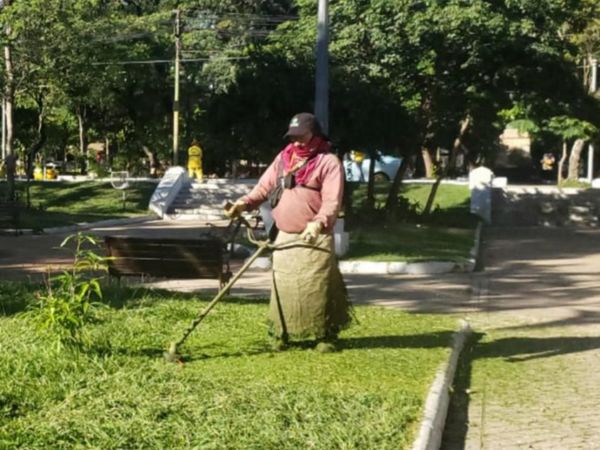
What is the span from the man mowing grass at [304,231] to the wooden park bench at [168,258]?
12.1ft

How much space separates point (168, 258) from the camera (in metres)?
11.0

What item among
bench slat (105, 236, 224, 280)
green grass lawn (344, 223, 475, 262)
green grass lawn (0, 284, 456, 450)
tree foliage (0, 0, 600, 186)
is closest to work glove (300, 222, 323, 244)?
green grass lawn (0, 284, 456, 450)

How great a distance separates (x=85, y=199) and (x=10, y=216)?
1115 cm

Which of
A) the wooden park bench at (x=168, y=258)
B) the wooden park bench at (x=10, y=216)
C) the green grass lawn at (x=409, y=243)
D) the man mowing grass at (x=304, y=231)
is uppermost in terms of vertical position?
the man mowing grass at (x=304, y=231)

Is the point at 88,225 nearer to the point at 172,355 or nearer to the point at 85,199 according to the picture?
the point at 85,199

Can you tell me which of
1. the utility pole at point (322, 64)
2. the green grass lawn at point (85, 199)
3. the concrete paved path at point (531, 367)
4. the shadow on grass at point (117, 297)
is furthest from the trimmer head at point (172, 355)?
the green grass lawn at point (85, 199)

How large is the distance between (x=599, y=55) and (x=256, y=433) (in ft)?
117

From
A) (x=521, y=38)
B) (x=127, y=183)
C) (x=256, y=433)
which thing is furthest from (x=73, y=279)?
(x=127, y=183)

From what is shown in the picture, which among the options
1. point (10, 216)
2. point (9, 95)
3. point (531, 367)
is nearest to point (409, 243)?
point (10, 216)

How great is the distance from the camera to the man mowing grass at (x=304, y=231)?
6805mm

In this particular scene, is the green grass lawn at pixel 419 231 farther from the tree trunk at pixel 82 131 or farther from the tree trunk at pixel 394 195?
the tree trunk at pixel 82 131

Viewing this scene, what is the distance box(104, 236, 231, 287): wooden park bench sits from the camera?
1076 centimetres

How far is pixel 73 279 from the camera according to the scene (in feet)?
22.8

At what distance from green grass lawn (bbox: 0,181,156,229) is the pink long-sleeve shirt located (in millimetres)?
19717
